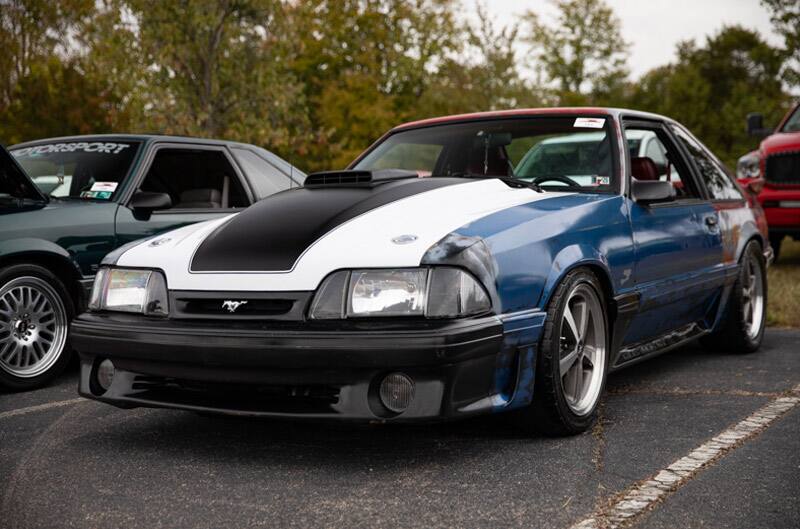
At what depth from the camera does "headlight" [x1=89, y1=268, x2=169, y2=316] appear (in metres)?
3.68

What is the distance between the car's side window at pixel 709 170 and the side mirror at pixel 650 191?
3.74 feet

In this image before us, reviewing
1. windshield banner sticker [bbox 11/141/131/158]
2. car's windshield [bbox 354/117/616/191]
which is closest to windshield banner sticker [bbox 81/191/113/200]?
windshield banner sticker [bbox 11/141/131/158]

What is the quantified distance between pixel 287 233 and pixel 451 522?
1.34m

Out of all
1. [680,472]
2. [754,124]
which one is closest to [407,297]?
[680,472]

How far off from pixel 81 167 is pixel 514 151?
111 inches

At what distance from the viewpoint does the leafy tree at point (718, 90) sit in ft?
145

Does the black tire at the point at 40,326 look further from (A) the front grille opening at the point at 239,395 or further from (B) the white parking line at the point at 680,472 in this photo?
(B) the white parking line at the point at 680,472

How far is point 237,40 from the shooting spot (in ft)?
Answer: 66.8

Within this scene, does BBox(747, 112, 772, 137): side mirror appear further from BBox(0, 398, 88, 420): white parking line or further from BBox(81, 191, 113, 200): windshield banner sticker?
BBox(0, 398, 88, 420): white parking line

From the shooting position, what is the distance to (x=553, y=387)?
372 centimetres

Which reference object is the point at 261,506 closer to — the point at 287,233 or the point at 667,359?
the point at 287,233

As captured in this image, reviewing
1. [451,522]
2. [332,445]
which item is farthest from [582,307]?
[451,522]

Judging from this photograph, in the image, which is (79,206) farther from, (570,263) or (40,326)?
(570,263)

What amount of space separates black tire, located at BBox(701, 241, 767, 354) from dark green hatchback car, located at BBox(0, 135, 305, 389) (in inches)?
111
